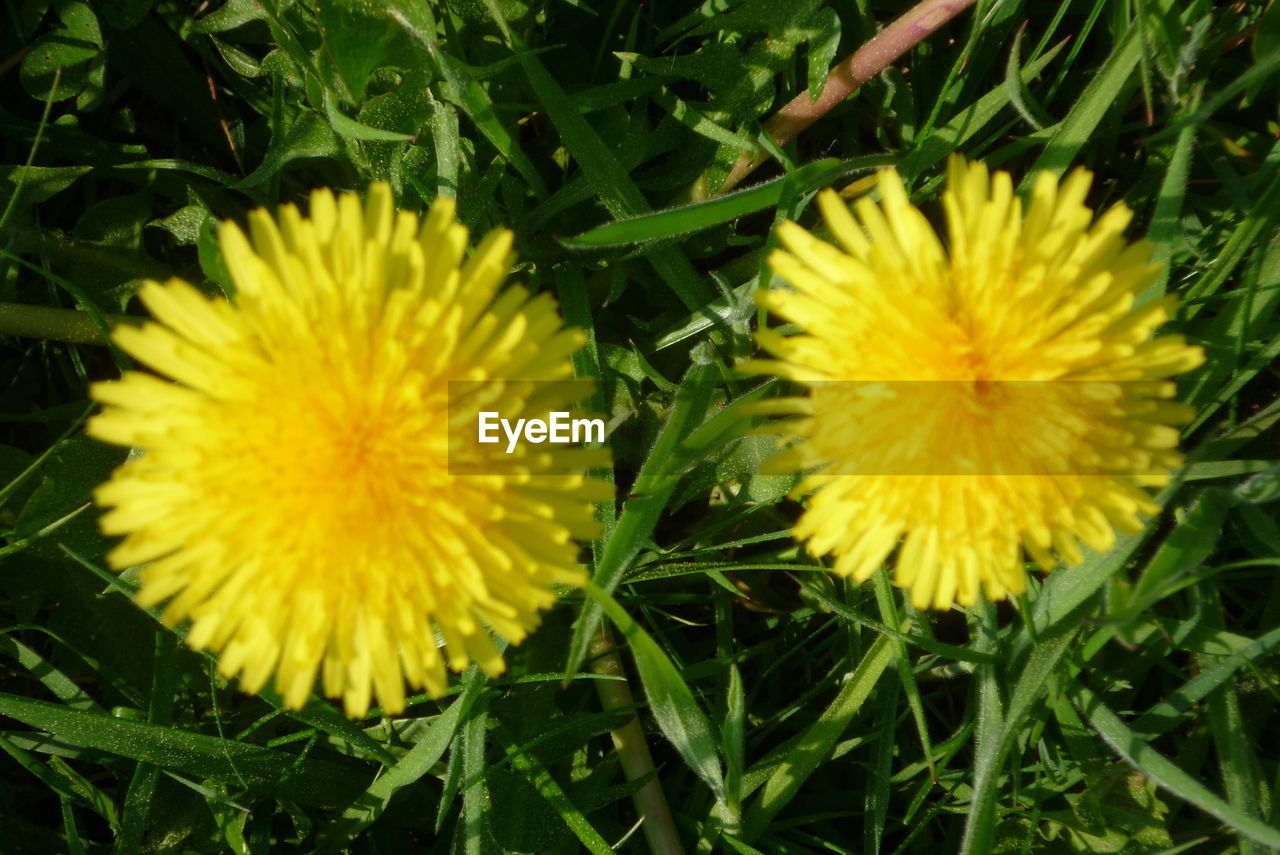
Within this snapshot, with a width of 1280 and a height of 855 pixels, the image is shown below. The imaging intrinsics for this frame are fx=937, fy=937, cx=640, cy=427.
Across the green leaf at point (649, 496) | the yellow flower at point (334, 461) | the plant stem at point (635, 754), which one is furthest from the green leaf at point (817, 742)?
the yellow flower at point (334, 461)

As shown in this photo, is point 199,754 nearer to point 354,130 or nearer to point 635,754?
point 635,754

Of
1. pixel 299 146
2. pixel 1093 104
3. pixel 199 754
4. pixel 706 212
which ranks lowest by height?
pixel 199 754

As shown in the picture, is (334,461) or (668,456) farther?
(668,456)

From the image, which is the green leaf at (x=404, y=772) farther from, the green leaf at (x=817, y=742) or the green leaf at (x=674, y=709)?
the green leaf at (x=817, y=742)

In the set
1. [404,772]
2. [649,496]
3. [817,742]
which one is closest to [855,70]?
[649,496]

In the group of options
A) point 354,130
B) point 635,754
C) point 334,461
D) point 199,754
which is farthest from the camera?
point 635,754

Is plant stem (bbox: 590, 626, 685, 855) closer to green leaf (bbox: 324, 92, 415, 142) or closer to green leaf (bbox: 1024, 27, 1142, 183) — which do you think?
green leaf (bbox: 324, 92, 415, 142)
